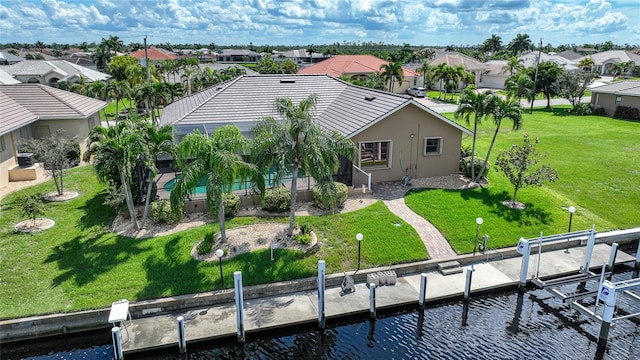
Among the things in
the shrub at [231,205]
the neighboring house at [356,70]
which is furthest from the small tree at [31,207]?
the neighboring house at [356,70]

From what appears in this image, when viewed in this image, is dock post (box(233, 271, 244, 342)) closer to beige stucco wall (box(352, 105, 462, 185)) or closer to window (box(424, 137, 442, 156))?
beige stucco wall (box(352, 105, 462, 185))

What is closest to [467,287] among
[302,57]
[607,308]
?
[607,308]

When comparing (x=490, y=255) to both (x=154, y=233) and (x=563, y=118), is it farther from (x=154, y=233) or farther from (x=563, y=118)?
(x=563, y=118)

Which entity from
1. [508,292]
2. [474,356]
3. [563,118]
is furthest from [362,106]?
[563,118]

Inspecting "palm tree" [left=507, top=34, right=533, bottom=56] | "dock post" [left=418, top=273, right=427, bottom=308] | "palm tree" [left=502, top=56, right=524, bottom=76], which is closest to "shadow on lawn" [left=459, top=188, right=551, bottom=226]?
"dock post" [left=418, top=273, right=427, bottom=308]

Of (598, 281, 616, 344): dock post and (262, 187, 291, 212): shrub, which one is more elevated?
(262, 187, 291, 212): shrub

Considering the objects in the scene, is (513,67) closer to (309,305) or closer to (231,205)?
(231,205)

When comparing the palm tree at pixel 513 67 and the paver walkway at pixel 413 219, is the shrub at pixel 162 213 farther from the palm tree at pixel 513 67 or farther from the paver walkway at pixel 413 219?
the palm tree at pixel 513 67
